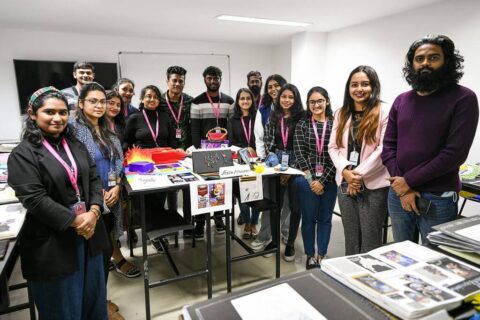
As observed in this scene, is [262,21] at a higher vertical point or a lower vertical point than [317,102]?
higher

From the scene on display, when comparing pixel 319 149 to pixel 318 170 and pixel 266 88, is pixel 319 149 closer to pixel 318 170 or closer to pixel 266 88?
pixel 318 170

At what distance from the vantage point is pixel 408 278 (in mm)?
858

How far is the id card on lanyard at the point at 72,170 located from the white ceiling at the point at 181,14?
9.33ft

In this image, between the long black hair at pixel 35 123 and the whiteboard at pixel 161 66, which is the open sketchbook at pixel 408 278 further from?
the whiteboard at pixel 161 66

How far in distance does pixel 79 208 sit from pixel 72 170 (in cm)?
20

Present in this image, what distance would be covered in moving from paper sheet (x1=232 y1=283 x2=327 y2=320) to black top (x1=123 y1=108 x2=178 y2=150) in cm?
250

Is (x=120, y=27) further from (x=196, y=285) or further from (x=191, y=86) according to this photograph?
(x=196, y=285)

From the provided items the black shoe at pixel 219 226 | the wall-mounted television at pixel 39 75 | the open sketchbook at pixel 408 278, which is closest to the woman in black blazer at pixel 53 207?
the open sketchbook at pixel 408 278

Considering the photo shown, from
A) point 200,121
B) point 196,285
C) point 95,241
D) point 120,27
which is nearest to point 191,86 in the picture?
point 120,27

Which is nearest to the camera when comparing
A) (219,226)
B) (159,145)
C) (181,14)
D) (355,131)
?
(355,131)

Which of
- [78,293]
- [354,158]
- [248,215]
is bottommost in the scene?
[248,215]

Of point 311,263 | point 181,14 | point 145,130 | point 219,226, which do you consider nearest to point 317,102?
point 311,263

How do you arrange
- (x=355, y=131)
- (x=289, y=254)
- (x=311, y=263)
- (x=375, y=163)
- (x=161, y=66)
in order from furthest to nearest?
(x=161, y=66) → (x=289, y=254) → (x=311, y=263) → (x=355, y=131) → (x=375, y=163)

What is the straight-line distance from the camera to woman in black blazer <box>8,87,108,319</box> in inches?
59.2
